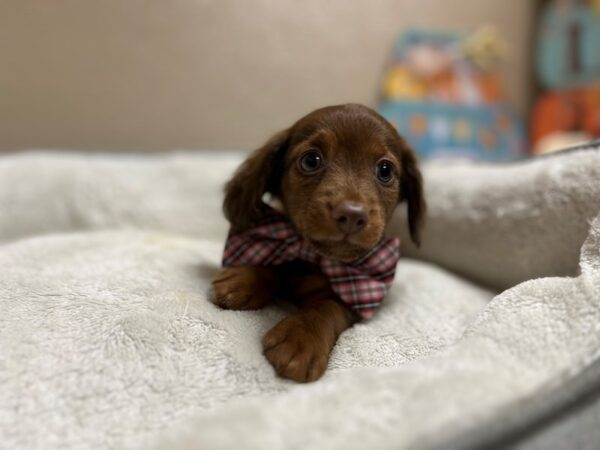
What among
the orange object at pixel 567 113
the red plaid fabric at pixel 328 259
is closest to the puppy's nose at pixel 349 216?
the red plaid fabric at pixel 328 259

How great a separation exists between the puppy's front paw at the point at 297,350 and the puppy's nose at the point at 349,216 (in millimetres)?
218

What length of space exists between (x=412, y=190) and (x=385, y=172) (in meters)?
0.21

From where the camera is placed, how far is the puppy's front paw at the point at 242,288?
114cm

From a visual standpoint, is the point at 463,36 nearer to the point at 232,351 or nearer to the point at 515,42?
the point at 515,42

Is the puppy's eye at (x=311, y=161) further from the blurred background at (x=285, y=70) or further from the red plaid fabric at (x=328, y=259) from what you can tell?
the blurred background at (x=285, y=70)

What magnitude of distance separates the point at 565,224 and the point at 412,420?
0.95 m

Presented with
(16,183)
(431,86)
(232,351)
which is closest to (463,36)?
(431,86)

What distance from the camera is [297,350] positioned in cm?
94

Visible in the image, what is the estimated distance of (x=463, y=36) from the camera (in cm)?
319

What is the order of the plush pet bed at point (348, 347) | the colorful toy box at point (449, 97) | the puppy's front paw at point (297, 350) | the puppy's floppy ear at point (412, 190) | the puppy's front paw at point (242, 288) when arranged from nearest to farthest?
the plush pet bed at point (348, 347) < the puppy's front paw at point (297, 350) < the puppy's front paw at point (242, 288) < the puppy's floppy ear at point (412, 190) < the colorful toy box at point (449, 97)

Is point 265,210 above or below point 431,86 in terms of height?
below

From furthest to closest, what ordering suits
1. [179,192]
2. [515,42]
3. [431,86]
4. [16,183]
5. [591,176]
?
[515,42]
[431,86]
[179,192]
[16,183]
[591,176]

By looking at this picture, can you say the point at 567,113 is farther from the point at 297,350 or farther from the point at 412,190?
the point at 297,350

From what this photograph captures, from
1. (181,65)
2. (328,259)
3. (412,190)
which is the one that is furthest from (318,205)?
(181,65)
